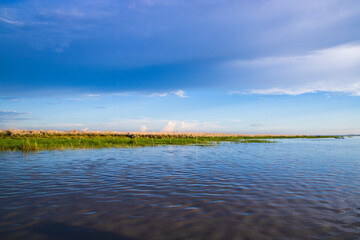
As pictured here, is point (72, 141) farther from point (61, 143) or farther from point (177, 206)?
point (177, 206)

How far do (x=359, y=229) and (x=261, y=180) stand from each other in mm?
5748

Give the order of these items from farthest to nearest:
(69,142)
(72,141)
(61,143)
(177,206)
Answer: (72,141) → (69,142) → (61,143) → (177,206)

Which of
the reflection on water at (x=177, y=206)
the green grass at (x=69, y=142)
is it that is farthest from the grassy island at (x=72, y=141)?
the reflection on water at (x=177, y=206)

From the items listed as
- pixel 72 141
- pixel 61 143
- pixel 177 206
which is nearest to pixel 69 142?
pixel 61 143

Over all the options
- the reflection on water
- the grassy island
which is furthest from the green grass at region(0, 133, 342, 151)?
the reflection on water

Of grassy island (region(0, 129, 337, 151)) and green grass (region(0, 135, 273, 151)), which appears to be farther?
grassy island (region(0, 129, 337, 151))

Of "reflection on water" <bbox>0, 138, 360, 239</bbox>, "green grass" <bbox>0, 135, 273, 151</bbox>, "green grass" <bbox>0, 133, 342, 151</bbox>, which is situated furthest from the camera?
"green grass" <bbox>0, 133, 342, 151</bbox>

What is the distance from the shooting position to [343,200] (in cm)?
826

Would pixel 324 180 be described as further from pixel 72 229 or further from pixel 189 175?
pixel 72 229

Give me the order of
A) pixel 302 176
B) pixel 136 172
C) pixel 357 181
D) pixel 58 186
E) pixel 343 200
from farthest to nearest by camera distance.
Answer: pixel 136 172 < pixel 302 176 < pixel 357 181 < pixel 58 186 < pixel 343 200

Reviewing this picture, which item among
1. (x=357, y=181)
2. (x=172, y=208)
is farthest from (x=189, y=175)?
(x=357, y=181)

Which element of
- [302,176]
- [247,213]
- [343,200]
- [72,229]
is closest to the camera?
[72,229]

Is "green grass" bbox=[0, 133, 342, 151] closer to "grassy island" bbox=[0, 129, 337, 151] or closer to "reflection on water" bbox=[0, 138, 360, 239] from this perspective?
"grassy island" bbox=[0, 129, 337, 151]

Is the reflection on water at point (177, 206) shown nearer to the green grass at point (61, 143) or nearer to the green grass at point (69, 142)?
the green grass at point (61, 143)
